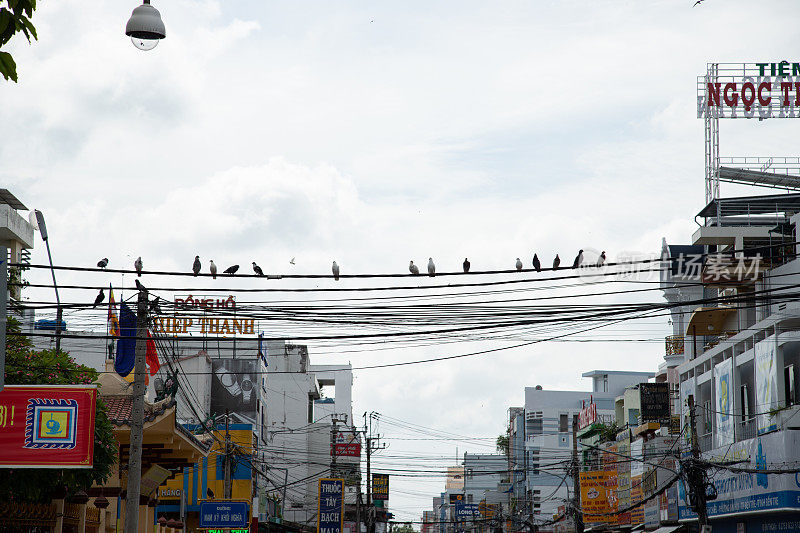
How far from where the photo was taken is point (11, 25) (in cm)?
698

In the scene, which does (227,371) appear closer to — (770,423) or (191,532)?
Answer: (191,532)

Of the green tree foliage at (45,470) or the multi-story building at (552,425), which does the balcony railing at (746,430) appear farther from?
the multi-story building at (552,425)

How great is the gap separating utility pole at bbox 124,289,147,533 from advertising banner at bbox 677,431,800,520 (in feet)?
69.0

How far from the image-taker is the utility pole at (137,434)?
21.2 meters

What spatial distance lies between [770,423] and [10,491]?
25925mm

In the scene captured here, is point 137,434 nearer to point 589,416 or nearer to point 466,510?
point 589,416

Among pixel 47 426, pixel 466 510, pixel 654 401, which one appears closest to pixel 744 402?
pixel 654 401

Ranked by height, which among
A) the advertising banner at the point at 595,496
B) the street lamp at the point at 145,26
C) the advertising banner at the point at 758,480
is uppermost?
the street lamp at the point at 145,26

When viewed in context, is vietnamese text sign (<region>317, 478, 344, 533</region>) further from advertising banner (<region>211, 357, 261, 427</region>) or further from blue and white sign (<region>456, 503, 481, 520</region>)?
blue and white sign (<region>456, 503, 481, 520</region>)

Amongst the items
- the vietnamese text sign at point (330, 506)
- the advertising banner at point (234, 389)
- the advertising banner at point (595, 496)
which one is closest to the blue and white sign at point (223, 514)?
the vietnamese text sign at point (330, 506)

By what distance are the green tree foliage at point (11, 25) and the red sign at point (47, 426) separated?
1211 centimetres

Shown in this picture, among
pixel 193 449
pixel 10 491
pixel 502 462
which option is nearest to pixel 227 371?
pixel 193 449

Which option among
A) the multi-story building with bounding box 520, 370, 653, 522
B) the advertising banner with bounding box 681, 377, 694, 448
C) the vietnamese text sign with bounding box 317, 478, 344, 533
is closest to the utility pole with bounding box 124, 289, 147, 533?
the advertising banner with bounding box 681, 377, 694, 448

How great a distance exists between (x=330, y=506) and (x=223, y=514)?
69.0 ft
